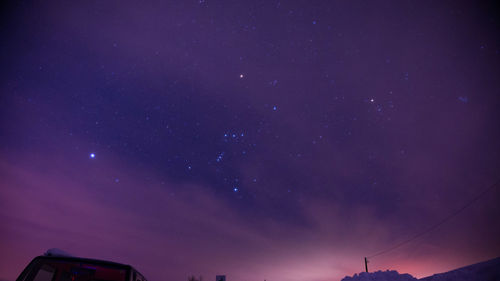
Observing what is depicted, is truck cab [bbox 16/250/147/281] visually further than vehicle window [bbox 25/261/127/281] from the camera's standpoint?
No

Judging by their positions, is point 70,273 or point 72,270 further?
point 70,273

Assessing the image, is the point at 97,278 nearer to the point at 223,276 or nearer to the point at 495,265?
the point at 223,276

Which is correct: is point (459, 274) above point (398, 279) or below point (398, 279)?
above

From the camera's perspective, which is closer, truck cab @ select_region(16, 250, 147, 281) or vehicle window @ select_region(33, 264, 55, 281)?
truck cab @ select_region(16, 250, 147, 281)

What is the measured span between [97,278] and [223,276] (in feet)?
39.2

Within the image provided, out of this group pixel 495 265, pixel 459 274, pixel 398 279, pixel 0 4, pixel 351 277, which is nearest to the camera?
pixel 495 265

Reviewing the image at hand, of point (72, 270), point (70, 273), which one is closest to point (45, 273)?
point (72, 270)

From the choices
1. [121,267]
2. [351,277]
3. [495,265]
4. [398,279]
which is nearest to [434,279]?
[495,265]

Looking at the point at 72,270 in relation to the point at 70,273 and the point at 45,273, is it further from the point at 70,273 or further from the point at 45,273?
the point at 45,273

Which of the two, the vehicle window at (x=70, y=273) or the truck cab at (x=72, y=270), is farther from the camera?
the vehicle window at (x=70, y=273)

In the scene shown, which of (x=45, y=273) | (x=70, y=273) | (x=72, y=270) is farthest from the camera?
(x=70, y=273)

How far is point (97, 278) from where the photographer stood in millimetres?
5617

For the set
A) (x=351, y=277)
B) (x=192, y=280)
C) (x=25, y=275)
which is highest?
(x=25, y=275)

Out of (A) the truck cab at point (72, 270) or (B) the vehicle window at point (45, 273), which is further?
(B) the vehicle window at point (45, 273)
